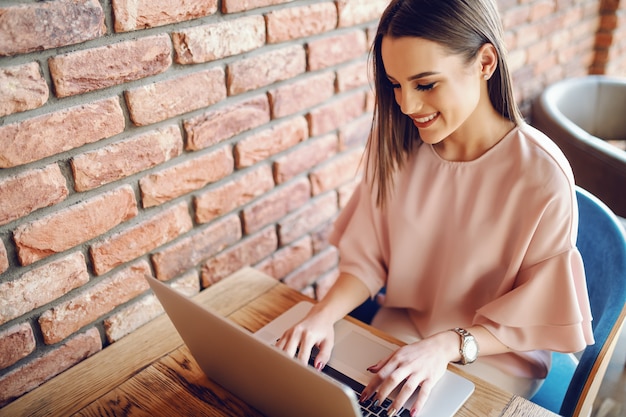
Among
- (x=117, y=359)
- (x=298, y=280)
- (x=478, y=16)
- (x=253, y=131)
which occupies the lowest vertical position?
(x=298, y=280)

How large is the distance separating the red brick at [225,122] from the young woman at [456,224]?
10.3 inches

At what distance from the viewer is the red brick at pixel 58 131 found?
2.67ft

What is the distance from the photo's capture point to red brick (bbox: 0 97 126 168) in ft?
2.67

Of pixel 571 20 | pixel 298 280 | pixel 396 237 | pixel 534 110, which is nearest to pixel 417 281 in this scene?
pixel 396 237

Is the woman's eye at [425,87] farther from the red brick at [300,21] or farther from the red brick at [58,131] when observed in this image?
the red brick at [58,131]

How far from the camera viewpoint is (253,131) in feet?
3.99

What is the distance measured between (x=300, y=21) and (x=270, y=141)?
0.91ft

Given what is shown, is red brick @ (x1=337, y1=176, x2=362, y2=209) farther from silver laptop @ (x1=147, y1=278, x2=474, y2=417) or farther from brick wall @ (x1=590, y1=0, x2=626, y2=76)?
brick wall @ (x1=590, y1=0, x2=626, y2=76)

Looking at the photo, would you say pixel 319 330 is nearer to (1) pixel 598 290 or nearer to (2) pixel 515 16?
(1) pixel 598 290

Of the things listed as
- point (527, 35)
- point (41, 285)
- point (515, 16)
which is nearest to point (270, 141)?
point (41, 285)

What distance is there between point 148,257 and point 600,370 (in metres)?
0.84

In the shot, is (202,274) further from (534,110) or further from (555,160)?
(534,110)

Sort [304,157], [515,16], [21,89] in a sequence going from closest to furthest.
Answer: [21,89]
[304,157]
[515,16]

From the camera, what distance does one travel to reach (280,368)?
2.22ft
